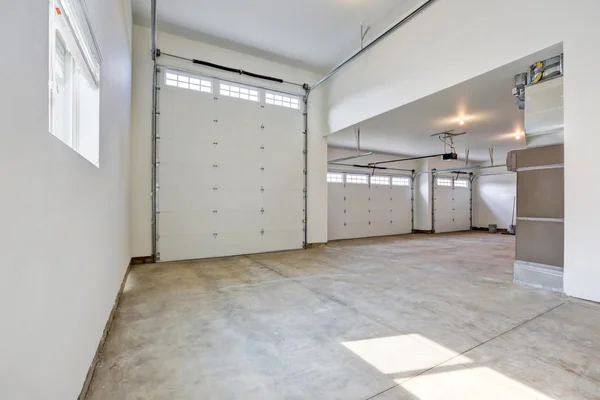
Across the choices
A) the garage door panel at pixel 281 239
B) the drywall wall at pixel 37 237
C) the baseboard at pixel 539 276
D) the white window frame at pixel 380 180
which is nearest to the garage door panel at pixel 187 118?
the garage door panel at pixel 281 239

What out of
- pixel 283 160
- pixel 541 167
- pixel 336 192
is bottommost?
pixel 336 192

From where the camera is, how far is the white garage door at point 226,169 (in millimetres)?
5344

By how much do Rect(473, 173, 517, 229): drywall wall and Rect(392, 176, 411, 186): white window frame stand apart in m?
3.84

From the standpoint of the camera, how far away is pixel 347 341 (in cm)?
217

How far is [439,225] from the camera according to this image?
11.2m

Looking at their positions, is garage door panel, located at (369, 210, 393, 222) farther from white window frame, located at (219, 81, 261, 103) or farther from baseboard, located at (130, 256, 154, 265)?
baseboard, located at (130, 256, 154, 265)

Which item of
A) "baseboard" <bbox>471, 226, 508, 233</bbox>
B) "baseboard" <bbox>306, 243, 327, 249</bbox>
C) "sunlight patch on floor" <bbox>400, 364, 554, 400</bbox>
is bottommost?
"baseboard" <bbox>471, 226, 508, 233</bbox>

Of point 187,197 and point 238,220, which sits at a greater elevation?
point 187,197

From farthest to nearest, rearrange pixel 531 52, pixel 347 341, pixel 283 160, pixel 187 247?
pixel 283 160 < pixel 187 247 < pixel 531 52 < pixel 347 341

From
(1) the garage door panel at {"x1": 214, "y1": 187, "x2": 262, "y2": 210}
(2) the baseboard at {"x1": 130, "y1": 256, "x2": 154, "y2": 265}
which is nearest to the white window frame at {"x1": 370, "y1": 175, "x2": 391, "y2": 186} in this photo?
(1) the garage door panel at {"x1": 214, "y1": 187, "x2": 262, "y2": 210}

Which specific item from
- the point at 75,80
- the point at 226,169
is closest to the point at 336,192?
the point at 226,169

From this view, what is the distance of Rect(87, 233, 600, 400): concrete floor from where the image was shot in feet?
5.32

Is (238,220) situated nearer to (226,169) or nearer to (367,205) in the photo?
(226,169)

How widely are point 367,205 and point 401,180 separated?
215cm
